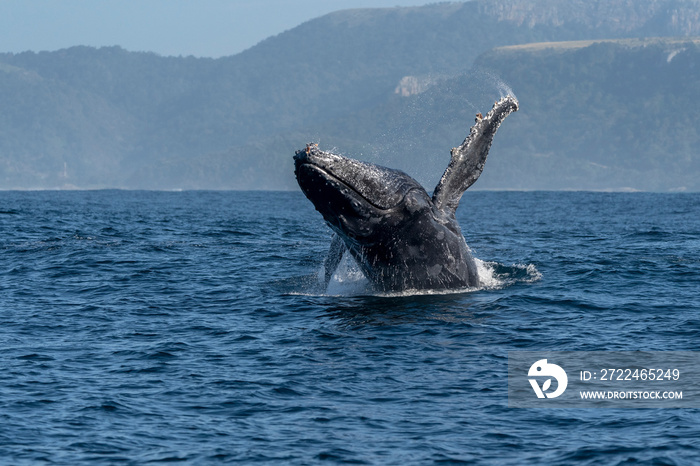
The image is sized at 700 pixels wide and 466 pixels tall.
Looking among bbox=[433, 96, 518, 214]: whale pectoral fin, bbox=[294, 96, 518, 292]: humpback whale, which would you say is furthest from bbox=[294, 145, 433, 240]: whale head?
bbox=[433, 96, 518, 214]: whale pectoral fin

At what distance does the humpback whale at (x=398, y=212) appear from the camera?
14047 mm

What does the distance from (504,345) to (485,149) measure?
409 centimetres

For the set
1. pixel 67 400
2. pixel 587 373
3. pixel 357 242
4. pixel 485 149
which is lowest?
pixel 67 400

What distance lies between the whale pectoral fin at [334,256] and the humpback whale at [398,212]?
0.34 feet

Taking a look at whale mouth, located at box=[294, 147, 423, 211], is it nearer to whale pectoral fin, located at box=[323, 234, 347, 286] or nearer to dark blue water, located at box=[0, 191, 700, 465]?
dark blue water, located at box=[0, 191, 700, 465]

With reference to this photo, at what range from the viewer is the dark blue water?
32.9ft

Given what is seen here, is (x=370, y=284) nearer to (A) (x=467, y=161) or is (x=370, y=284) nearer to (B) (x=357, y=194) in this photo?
(A) (x=467, y=161)

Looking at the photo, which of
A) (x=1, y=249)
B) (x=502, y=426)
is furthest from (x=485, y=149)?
(x=1, y=249)

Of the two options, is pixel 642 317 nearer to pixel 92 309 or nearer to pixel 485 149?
pixel 485 149

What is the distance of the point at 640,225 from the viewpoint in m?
42.3

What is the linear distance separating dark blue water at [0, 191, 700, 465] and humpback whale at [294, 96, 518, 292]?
539mm

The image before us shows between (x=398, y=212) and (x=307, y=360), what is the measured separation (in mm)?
3343

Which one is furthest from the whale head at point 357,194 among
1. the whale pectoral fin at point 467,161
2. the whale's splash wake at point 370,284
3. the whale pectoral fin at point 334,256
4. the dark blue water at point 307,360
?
the whale pectoral fin at point 334,256

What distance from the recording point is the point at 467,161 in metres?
16.4
